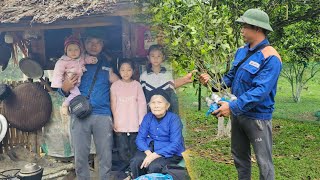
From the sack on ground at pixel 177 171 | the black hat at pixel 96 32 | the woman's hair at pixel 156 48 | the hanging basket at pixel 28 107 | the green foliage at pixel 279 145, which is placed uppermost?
the black hat at pixel 96 32

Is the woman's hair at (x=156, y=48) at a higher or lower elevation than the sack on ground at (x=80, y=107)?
higher

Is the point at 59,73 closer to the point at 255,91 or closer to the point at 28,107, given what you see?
the point at 28,107

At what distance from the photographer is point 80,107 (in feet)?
14.8

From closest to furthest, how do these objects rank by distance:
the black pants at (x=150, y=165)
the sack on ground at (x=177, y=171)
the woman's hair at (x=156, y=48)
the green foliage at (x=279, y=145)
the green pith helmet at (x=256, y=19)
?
the green pith helmet at (x=256, y=19) < the black pants at (x=150, y=165) < the sack on ground at (x=177, y=171) < the woman's hair at (x=156, y=48) < the green foliage at (x=279, y=145)

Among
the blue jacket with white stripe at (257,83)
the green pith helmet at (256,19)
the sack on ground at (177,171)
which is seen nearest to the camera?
the blue jacket with white stripe at (257,83)

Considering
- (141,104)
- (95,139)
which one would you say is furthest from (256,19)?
(95,139)

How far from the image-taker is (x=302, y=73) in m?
15.4

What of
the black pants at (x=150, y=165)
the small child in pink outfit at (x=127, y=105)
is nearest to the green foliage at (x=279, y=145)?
the black pants at (x=150, y=165)

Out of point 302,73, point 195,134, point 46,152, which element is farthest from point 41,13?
point 302,73

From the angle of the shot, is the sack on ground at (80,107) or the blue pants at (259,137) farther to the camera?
the sack on ground at (80,107)

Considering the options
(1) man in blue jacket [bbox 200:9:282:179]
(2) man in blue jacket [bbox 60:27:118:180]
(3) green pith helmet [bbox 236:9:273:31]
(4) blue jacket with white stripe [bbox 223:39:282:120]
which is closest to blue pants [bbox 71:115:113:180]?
(2) man in blue jacket [bbox 60:27:118:180]

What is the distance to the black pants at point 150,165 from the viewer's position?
14.2ft

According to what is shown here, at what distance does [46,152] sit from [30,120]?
1.60ft

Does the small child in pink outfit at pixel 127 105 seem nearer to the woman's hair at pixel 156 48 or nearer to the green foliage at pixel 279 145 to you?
the woman's hair at pixel 156 48
